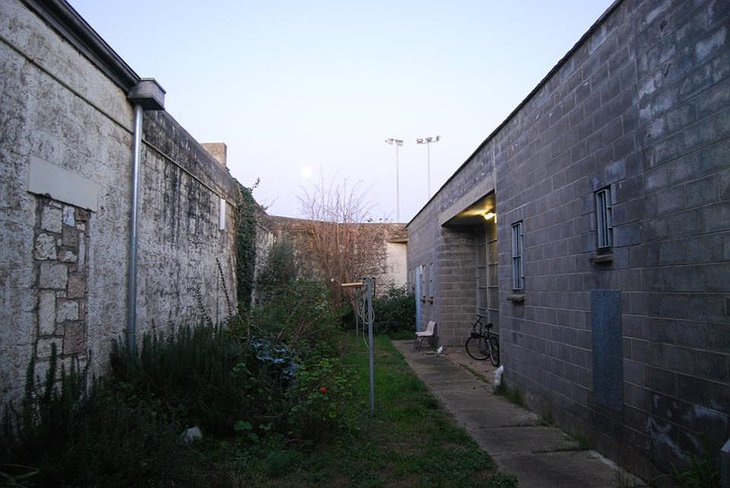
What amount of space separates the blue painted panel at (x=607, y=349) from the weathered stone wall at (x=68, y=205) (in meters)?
4.12

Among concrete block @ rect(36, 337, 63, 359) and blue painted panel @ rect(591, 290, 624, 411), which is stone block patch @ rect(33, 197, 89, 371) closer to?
concrete block @ rect(36, 337, 63, 359)

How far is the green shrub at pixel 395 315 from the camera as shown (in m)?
16.4

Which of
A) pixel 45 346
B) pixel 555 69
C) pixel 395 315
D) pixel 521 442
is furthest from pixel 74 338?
pixel 395 315

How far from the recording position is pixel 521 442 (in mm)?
4840

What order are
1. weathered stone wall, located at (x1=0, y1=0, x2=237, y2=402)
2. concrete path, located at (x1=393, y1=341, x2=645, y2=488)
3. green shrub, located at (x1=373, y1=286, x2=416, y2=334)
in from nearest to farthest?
weathered stone wall, located at (x1=0, y1=0, x2=237, y2=402)
concrete path, located at (x1=393, y1=341, x2=645, y2=488)
green shrub, located at (x1=373, y1=286, x2=416, y2=334)

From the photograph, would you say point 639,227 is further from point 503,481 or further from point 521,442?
point 521,442

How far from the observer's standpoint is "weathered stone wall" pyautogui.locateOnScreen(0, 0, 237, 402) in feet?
11.0

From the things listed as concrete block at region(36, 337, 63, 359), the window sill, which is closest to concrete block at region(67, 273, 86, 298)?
A: concrete block at region(36, 337, 63, 359)

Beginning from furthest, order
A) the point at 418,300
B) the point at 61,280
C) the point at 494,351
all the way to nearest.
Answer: the point at 418,300, the point at 494,351, the point at 61,280

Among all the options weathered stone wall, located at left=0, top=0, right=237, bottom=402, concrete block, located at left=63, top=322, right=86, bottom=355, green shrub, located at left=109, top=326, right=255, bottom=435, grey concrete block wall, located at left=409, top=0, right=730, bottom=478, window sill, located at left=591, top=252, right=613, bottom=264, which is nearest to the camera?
grey concrete block wall, located at left=409, top=0, right=730, bottom=478

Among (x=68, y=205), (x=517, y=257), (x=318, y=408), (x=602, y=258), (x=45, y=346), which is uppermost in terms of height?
(x=68, y=205)

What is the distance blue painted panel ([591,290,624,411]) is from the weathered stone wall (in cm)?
412

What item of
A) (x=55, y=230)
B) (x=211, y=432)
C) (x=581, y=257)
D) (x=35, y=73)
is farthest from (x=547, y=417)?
(x=35, y=73)

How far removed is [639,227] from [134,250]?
433 centimetres
